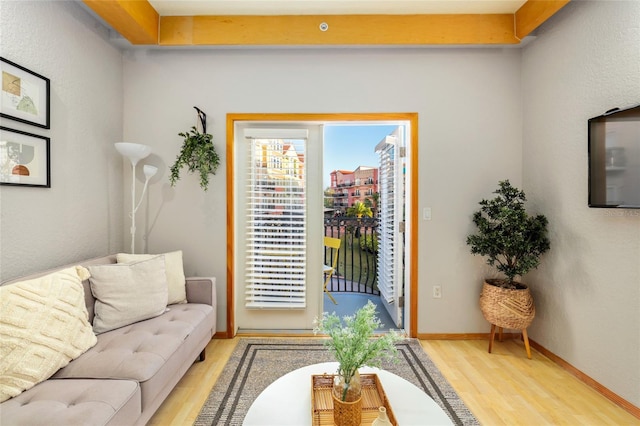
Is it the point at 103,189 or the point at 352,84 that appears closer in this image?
the point at 103,189

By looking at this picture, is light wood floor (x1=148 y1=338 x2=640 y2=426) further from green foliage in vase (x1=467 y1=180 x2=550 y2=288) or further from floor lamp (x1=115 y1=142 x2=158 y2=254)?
floor lamp (x1=115 y1=142 x2=158 y2=254)

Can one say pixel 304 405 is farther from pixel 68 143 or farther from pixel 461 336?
pixel 68 143

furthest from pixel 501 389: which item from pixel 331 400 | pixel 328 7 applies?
pixel 328 7

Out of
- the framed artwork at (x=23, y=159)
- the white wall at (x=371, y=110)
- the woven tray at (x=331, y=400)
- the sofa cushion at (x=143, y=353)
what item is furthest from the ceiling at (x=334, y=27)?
the woven tray at (x=331, y=400)

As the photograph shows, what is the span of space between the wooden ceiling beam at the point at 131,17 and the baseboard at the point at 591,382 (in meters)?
4.45

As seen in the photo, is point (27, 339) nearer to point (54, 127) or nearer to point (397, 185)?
point (54, 127)

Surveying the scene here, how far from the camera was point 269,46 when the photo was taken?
2.75 meters

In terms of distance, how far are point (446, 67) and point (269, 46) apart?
1.73 meters

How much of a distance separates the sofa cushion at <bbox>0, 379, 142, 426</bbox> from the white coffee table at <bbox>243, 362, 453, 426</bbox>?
612 millimetres

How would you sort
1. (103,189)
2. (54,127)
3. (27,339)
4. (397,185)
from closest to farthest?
1. (27,339)
2. (54,127)
3. (103,189)
4. (397,185)

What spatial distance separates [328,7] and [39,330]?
3.06m

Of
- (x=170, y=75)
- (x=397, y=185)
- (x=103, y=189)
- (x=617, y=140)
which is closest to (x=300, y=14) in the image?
(x=170, y=75)

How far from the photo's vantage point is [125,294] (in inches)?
78.6

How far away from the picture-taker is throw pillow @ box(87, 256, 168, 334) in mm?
1931
